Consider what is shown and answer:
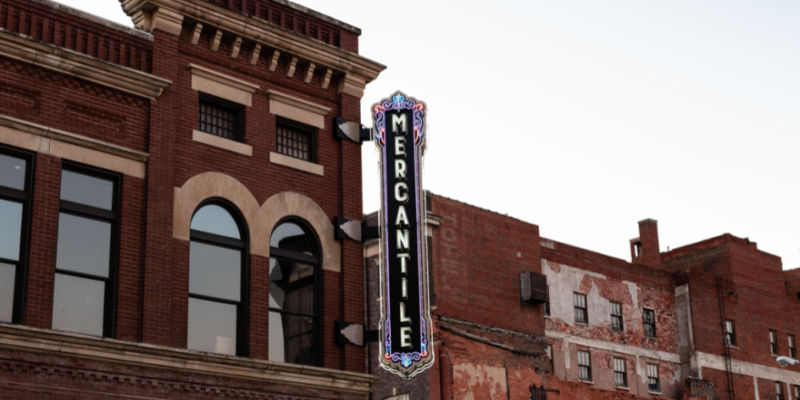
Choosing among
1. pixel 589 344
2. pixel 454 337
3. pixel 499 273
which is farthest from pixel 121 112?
pixel 589 344

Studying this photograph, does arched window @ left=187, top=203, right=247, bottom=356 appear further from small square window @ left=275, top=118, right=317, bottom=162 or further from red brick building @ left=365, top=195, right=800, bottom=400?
red brick building @ left=365, top=195, right=800, bottom=400

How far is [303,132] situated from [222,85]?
2414mm

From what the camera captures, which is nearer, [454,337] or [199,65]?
Result: [199,65]

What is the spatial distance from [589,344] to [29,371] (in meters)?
37.5

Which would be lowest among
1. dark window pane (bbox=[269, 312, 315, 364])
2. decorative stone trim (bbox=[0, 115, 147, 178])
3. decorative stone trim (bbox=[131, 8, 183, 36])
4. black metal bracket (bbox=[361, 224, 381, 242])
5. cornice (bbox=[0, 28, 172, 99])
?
dark window pane (bbox=[269, 312, 315, 364])

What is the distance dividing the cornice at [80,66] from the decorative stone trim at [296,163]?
9.56ft

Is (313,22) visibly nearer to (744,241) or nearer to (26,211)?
(26,211)

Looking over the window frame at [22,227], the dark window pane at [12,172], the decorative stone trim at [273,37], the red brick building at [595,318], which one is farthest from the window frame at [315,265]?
the red brick building at [595,318]

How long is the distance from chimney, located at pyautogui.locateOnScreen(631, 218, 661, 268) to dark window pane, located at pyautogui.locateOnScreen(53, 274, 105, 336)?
46.4 meters

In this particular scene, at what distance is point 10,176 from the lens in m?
18.3

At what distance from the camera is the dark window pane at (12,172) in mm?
18266

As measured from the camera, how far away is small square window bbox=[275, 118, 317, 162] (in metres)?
23.1

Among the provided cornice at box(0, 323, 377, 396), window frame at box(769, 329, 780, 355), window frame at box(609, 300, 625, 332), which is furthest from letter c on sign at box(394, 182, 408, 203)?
window frame at box(769, 329, 780, 355)

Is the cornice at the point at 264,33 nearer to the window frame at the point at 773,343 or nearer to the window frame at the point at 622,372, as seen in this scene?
the window frame at the point at 622,372
